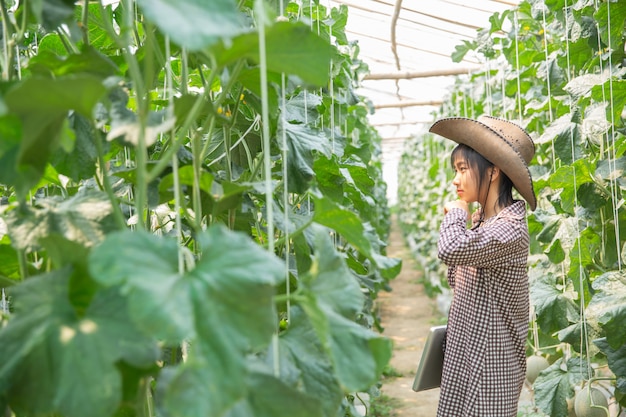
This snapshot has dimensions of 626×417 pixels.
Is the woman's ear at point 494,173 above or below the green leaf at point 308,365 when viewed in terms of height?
above

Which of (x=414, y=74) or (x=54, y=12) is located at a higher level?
(x=414, y=74)

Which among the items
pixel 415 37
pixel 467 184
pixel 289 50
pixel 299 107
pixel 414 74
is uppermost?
pixel 415 37

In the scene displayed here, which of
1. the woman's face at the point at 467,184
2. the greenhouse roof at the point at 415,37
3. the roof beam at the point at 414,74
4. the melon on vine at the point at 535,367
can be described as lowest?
the melon on vine at the point at 535,367

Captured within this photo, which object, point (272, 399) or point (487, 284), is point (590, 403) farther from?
point (272, 399)

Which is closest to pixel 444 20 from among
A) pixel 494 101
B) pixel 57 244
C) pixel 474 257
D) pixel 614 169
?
pixel 494 101

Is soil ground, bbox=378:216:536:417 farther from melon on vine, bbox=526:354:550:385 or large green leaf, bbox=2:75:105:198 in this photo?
large green leaf, bbox=2:75:105:198

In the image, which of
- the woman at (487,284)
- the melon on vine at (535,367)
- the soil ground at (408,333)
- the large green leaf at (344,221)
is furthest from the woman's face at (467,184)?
the soil ground at (408,333)

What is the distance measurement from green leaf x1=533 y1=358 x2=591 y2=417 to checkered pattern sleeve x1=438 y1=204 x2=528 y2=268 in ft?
2.55

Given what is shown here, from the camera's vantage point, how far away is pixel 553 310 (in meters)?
2.96

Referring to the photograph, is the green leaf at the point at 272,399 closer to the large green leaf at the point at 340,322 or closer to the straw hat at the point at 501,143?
the large green leaf at the point at 340,322

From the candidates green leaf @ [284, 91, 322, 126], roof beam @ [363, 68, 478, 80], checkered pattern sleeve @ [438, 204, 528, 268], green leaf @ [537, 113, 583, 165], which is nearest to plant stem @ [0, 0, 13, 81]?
green leaf @ [284, 91, 322, 126]

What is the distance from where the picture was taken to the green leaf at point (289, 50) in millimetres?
805

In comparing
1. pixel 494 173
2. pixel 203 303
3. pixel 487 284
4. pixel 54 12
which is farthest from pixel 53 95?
pixel 494 173

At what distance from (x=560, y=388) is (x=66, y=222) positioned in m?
2.51
